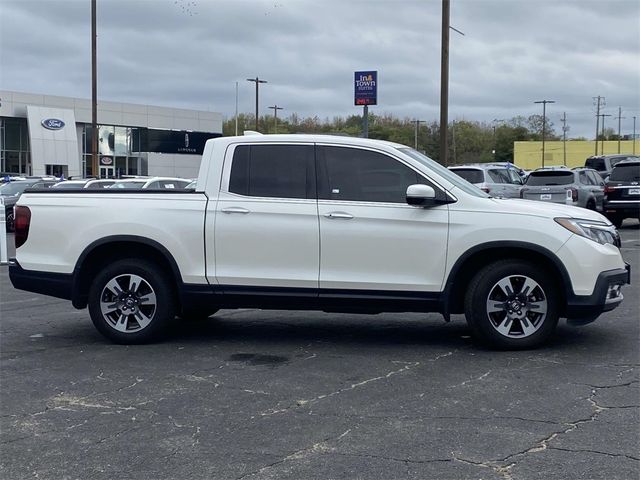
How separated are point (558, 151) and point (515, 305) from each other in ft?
337

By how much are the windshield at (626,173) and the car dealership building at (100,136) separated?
3854 cm

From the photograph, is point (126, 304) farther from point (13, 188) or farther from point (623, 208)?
point (13, 188)

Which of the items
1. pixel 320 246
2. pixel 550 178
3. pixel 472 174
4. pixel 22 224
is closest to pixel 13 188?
pixel 472 174

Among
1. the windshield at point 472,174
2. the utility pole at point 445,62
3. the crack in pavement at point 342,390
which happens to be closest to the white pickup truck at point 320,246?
the crack in pavement at point 342,390

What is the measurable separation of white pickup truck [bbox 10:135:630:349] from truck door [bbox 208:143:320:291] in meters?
0.01

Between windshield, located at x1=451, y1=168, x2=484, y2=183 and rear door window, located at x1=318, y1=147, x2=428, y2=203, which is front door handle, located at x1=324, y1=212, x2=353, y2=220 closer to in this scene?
rear door window, located at x1=318, y1=147, x2=428, y2=203

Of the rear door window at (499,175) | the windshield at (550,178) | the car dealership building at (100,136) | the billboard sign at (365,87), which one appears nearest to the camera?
the windshield at (550,178)

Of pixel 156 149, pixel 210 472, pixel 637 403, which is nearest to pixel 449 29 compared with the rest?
pixel 637 403

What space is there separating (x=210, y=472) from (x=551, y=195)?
17.2m

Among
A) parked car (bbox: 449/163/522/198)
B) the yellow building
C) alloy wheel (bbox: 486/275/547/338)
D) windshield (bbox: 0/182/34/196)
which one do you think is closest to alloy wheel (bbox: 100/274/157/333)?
alloy wheel (bbox: 486/275/547/338)

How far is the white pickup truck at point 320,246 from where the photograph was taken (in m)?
6.55

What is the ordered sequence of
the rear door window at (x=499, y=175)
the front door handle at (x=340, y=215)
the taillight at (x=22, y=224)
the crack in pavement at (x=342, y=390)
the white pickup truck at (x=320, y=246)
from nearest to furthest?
the crack in pavement at (x=342, y=390) < the white pickup truck at (x=320, y=246) < the front door handle at (x=340, y=215) < the taillight at (x=22, y=224) < the rear door window at (x=499, y=175)

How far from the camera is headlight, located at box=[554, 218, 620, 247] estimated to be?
6.51 m

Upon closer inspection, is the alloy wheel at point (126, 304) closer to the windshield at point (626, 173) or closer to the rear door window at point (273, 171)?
the rear door window at point (273, 171)
